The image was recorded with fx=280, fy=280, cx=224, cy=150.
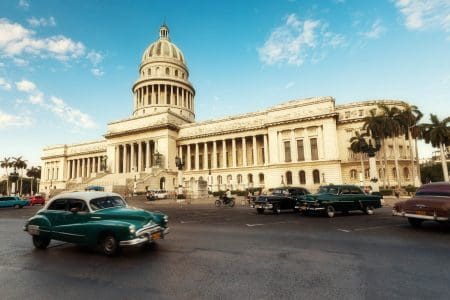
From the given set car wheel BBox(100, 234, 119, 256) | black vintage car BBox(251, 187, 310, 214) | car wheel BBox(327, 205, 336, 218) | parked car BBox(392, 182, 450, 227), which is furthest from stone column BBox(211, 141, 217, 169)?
car wheel BBox(100, 234, 119, 256)

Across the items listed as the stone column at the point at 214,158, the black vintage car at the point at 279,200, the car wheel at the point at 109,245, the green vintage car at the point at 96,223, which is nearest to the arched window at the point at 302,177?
the stone column at the point at 214,158

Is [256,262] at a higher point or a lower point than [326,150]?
lower

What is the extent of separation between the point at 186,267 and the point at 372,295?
3778 mm

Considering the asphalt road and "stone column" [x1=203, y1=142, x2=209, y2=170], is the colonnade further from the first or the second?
the asphalt road

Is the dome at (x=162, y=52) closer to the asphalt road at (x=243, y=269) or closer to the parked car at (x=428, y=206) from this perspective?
the parked car at (x=428, y=206)

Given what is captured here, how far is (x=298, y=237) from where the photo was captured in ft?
32.7

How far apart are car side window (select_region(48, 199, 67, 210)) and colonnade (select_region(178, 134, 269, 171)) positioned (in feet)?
166

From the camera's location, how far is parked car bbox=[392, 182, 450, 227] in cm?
1063

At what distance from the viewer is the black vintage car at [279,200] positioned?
1912cm

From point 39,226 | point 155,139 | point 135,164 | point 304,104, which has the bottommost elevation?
point 39,226

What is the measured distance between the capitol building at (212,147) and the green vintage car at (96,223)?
3038cm

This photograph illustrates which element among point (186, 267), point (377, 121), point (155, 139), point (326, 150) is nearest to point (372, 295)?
point (186, 267)

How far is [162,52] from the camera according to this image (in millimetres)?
83250

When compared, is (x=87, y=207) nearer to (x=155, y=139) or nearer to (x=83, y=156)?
(x=155, y=139)
